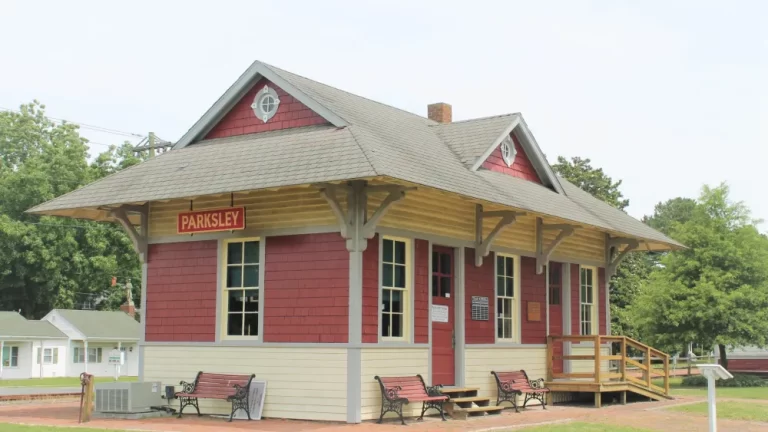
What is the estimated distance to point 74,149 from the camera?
185ft

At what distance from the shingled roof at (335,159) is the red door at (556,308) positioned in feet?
4.80

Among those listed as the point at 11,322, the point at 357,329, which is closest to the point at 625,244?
the point at 357,329

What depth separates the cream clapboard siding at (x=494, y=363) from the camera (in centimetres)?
→ 1758

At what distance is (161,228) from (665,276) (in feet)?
58.7

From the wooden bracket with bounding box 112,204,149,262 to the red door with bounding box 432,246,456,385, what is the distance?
5.29 meters

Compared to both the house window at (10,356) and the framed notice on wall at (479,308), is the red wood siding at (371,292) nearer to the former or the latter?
the framed notice on wall at (479,308)

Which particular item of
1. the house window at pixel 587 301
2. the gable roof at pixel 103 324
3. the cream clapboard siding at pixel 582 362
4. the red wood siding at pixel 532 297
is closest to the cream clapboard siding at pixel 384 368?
the red wood siding at pixel 532 297

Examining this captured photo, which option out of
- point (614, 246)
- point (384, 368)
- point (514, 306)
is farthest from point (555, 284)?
point (384, 368)

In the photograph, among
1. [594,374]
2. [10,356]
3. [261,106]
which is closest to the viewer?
[261,106]

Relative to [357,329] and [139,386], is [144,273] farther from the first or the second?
[357,329]

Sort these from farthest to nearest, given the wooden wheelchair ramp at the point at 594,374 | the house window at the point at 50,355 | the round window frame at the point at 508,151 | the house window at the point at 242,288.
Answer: the house window at the point at 50,355
the round window frame at the point at 508,151
the wooden wheelchair ramp at the point at 594,374
the house window at the point at 242,288

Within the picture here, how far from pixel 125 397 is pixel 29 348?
3670 cm

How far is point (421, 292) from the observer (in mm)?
16531

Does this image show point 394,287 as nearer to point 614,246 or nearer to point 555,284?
point 555,284
